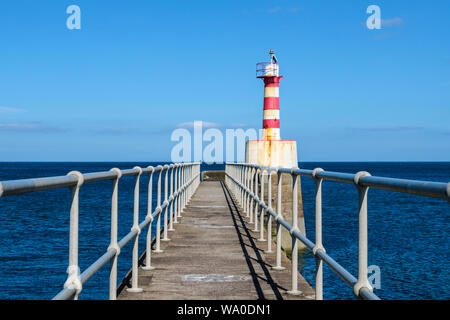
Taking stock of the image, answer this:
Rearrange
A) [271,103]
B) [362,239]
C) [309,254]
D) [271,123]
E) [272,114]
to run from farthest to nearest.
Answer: [271,103]
[272,114]
[271,123]
[309,254]
[362,239]

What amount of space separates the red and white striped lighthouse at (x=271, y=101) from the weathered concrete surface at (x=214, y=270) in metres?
17.0

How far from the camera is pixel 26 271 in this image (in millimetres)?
15523

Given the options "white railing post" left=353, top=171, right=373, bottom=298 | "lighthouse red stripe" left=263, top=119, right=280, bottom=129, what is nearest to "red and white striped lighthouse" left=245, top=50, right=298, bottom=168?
"lighthouse red stripe" left=263, top=119, right=280, bottom=129

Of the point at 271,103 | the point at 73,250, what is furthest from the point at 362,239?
the point at 271,103

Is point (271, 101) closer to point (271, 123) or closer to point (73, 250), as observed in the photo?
point (271, 123)

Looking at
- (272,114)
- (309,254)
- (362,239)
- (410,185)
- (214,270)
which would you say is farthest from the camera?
(272,114)

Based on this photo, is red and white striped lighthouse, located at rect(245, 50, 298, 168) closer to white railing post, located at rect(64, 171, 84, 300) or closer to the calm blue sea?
the calm blue sea

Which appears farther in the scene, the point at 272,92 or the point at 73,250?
the point at 272,92

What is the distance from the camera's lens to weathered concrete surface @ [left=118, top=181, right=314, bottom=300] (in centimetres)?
510

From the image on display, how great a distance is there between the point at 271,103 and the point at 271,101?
0.50ft

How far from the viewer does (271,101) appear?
90.6ft

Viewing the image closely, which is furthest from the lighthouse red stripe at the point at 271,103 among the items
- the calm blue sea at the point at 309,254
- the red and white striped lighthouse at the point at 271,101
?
the calm blue sea at the point at 309,254
